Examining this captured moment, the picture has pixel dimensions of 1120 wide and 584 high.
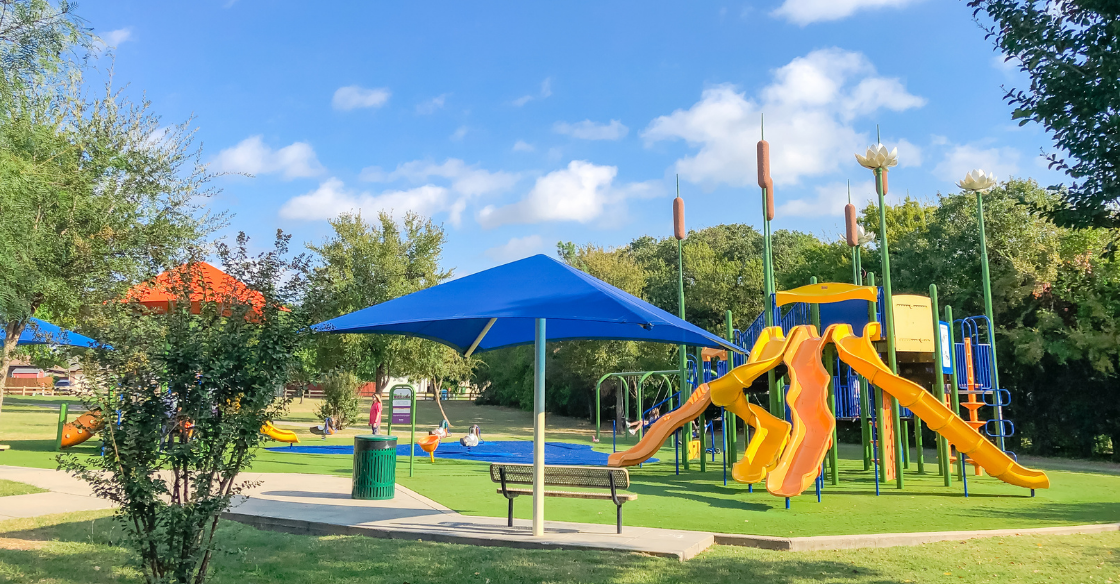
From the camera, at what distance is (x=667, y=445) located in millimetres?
27297

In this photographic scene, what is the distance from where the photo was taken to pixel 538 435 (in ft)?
26.4

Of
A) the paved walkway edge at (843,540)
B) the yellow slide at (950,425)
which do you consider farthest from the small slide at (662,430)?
the paved walkway edge at (843,540)

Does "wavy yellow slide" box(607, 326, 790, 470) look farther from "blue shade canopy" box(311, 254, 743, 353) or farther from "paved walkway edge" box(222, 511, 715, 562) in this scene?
"paved walkway edge" box(222, 511, 715, 562)

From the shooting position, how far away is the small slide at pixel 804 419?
10.7 meters

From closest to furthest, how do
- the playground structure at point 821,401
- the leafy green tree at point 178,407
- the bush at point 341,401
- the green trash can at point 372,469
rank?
the leafy green tree at point 178,407, the green trash can at point 372,469, the playground structure at point 821,401, the bush at point 341,401

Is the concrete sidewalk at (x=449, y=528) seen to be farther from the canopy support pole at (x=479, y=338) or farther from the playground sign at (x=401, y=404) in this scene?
the playground sign at (x=401, y=404)

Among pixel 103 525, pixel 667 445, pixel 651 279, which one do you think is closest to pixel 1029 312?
pixel 667 445

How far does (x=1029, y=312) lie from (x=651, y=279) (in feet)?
65.4

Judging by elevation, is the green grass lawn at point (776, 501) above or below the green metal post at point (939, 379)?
below

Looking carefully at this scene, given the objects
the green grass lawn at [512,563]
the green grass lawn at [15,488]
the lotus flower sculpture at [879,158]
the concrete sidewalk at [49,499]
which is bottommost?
the green grass lawn at [512,563]

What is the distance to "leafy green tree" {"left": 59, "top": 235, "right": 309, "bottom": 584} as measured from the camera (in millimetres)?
4766

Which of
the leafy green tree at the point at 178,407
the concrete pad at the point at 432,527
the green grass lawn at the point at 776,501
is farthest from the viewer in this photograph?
the green grass lawn at the point at 776,501

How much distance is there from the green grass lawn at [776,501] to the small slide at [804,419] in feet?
1.58

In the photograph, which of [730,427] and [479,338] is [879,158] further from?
[479,338]
